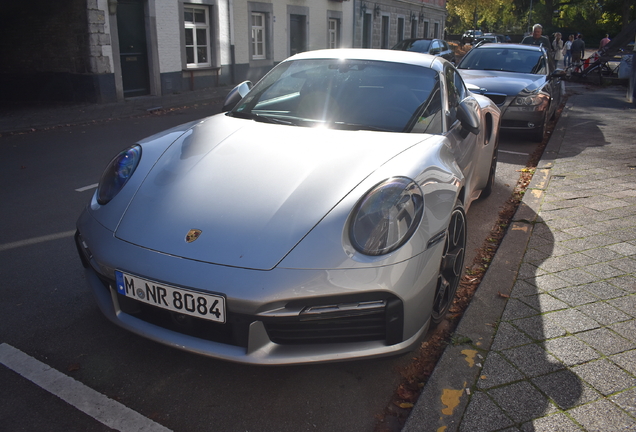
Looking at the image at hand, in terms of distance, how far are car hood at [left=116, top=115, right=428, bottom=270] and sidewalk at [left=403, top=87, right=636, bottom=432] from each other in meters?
0.95

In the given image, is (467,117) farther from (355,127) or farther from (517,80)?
(517,80)

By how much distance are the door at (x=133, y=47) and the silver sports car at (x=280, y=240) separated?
38.4 feet

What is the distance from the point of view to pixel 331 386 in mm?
2391

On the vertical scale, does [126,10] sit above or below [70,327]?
above

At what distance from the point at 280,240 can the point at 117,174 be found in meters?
1.16

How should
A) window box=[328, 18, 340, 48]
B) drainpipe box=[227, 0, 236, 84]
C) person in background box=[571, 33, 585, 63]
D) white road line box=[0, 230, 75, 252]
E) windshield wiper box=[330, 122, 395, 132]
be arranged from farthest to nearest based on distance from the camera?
1. window box=[328, 18, 340, 48]
2. person in background box=[571, 33, 585, 63]
3. drainpipe box=[227, 0, 236, 84]
4. white road line box=[0, 230, 75, 252]
5. windshield wiper box=[330, 122, 395, 132]

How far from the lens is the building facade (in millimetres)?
12609

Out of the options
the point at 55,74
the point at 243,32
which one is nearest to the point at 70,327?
the point at 55,74

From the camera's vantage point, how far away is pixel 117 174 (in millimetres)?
2816

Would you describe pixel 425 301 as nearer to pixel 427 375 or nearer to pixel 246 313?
pixel 427 375

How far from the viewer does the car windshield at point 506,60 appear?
9062 millimetres

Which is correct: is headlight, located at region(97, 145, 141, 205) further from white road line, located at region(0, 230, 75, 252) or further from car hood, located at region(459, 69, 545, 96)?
car hood, located at region(459, 69, 545, 96)

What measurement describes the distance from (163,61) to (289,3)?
7456mm

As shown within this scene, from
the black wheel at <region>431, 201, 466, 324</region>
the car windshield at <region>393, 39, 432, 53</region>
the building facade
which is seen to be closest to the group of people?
the car windshield at <region>393, 39, 432, 53</region>
